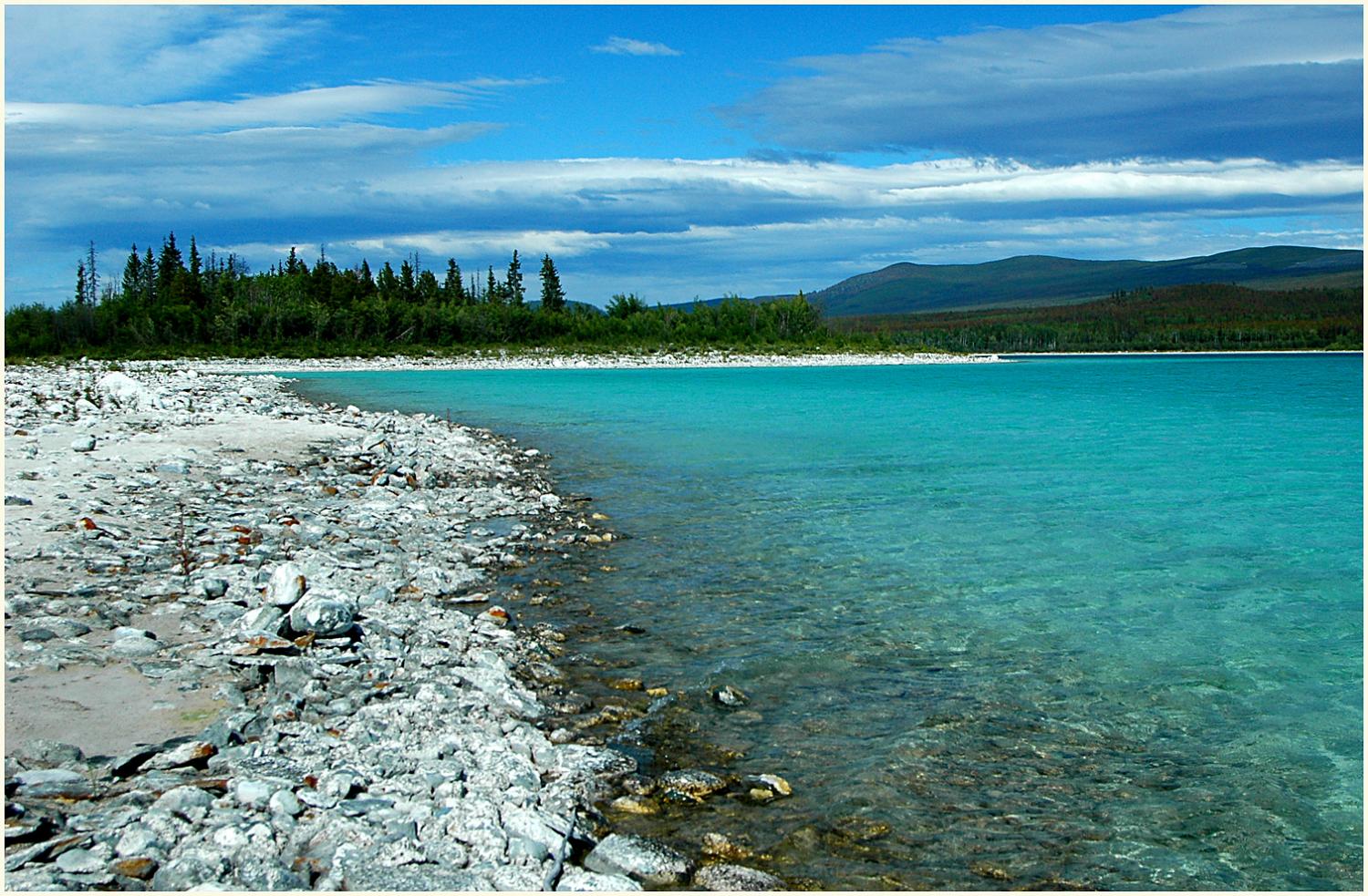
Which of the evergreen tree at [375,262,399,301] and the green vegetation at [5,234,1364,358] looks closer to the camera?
the green vegetation at [5,234,1364,358]

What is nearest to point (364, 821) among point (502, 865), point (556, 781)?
point (502, 865)

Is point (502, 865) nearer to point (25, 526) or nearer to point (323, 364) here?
point (25, 526)

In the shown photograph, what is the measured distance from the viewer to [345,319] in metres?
96.8

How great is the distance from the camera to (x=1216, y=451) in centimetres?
2311

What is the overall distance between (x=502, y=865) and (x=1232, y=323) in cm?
20211

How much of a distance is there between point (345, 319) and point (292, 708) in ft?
317

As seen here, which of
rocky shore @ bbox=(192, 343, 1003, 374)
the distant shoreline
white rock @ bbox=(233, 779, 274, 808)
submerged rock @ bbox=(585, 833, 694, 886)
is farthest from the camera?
the distant shoreline

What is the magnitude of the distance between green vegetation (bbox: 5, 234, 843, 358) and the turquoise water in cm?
6521

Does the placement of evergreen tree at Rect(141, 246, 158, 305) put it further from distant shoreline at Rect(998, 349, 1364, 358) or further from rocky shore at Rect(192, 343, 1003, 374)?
distant shoreline at Rect(998, 349, 1364, 358)

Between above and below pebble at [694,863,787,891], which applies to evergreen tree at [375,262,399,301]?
above

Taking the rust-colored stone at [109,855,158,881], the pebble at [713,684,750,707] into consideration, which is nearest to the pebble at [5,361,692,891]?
the rust-colored stone at [109,855,158,881]

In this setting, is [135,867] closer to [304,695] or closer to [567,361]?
[304,695]

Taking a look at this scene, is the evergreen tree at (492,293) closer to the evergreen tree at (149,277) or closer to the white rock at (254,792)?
the evergreen tree at (149,277)

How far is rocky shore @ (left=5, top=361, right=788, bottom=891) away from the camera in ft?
13.5
